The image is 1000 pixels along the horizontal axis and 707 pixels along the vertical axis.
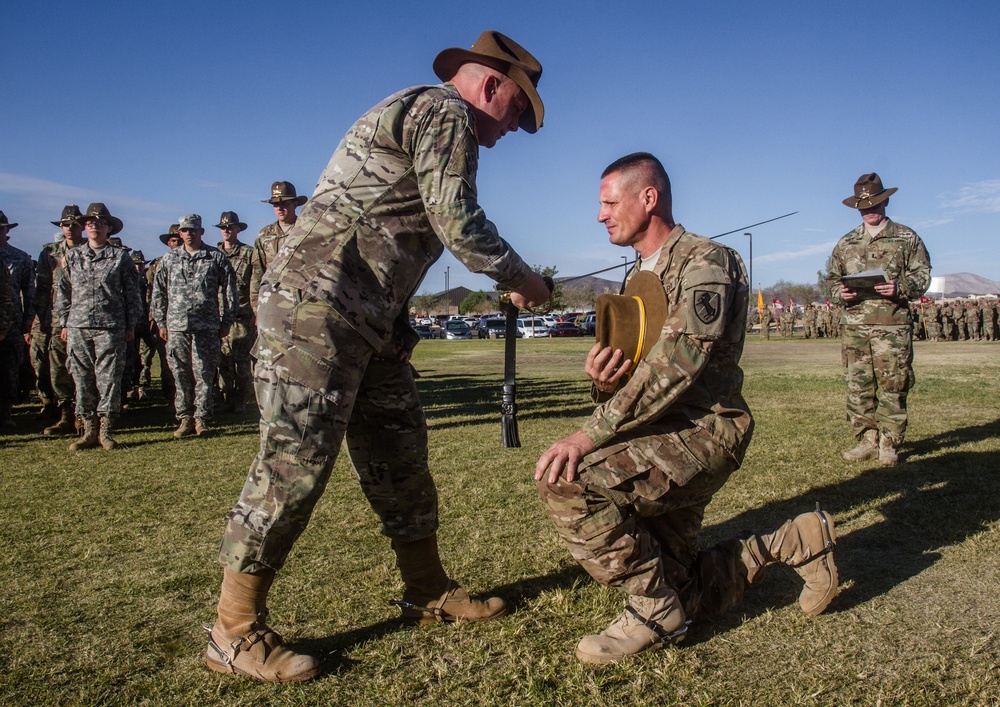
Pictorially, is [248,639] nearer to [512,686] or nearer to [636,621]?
[512,686]

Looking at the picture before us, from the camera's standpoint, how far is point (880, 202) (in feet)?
23.2

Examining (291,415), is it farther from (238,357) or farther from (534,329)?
(534,329)

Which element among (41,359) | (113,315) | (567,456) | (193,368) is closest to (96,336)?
(113,315)

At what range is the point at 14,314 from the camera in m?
9.03

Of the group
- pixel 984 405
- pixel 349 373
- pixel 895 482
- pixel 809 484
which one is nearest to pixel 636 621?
pixel 349 373

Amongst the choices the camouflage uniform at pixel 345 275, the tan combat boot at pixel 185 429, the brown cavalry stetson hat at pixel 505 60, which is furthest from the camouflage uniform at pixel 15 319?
the brown cavalry stetson hat at pixel 505 60

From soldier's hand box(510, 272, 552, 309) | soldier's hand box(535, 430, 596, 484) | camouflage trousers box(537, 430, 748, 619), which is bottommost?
camouflage trousers box(537, 430, 748, 619)

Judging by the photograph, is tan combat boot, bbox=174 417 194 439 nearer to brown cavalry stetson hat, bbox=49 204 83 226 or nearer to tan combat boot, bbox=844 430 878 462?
brown cavalry stetson hat, bbox=49 204 83 226

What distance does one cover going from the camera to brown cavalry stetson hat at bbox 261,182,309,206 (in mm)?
9539

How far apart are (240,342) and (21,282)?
2709mm

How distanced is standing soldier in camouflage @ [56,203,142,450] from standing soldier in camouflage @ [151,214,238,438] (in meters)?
0.69

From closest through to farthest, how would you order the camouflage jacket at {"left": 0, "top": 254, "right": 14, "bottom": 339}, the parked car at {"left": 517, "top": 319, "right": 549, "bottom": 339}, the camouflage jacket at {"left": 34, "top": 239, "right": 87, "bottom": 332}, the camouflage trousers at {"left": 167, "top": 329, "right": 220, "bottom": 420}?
the camouflage jacket at {"left": 0, "top": 254, "right": 14, "bottom": 339}, the camouflage trousers at {"left": 167, "top": 329, "right": 220, "bottom": 420}, the camouflage jacket at {"left": 34, "top": 239, "right": 87, "bottom": 332}, the parked car at {"left": 517, "top": 319, "right": 549, "bottom": 339}

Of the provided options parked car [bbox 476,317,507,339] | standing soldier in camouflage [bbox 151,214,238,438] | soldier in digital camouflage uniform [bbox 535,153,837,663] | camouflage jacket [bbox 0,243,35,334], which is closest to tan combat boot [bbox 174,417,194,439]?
standing soldier in camouflage [bbox 151,214,238,438]

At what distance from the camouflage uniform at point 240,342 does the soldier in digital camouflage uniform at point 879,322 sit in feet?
24.7
